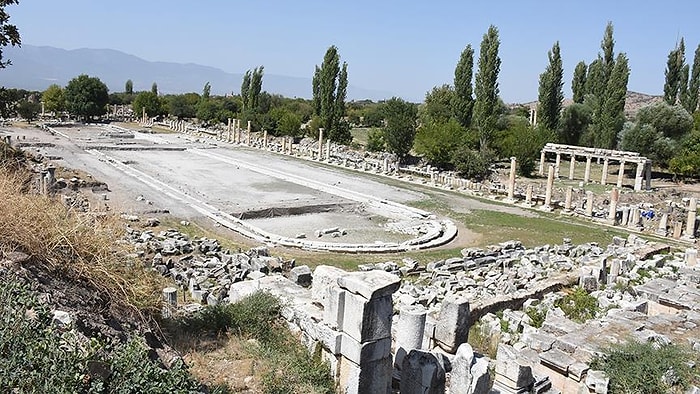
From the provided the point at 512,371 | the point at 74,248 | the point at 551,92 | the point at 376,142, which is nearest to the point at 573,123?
the point at 551,92

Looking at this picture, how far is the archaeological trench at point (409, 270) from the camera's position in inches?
308

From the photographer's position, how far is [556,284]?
51.3ft

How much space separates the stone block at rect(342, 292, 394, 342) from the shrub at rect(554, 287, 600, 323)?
7.82 meters

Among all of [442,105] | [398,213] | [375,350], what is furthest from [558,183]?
[375,350]

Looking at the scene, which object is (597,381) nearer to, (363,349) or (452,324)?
(452,324)

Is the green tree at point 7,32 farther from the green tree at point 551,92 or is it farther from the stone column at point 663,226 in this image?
the green tree at point 551,92

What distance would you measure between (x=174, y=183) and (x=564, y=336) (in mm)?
25925

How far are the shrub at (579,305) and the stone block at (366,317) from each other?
25.6 ft

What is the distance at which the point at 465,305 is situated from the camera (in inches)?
369

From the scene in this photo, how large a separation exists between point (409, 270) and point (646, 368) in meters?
9.26

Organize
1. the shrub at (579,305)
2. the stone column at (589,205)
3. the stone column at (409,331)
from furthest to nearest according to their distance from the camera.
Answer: the stone column at (589,205) → the shrub at (579,305) → the stone column at (409,331)

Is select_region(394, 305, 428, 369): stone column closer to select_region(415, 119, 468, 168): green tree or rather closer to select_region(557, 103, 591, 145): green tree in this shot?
select_region(415, 119, 468, 168): green tree

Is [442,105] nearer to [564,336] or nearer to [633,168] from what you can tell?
[633,168]

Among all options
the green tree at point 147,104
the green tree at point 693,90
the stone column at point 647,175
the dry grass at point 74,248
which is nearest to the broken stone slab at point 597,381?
the dry grass at point 74,248
